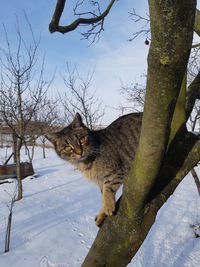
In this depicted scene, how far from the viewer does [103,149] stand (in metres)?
A: 2.26

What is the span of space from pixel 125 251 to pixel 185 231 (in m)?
6.10

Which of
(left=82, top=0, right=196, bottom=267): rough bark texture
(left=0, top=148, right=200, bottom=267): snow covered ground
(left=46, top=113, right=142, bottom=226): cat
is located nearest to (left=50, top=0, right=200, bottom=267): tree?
(left=82, top=0, right=196, bottom=267): rough bark texture

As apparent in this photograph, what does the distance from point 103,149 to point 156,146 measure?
4.17 feet

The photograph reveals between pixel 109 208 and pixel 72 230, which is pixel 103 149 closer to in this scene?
pixel 109 208

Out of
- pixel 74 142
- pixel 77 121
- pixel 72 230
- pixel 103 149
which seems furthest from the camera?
pixel 72 230

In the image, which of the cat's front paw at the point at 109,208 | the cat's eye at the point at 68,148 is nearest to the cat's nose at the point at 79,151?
the cat's eye at the point at 68,148

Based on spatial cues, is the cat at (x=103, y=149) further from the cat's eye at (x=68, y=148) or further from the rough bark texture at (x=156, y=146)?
the rough bark texture at (x=156, y=146)

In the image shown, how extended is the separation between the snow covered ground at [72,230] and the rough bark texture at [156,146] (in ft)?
13.4

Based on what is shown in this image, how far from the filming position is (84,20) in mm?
2416

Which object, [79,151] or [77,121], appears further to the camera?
[77,121]

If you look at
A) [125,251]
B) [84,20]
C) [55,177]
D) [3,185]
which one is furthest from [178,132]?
[55,177]

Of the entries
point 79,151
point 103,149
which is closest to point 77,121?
point 79,151

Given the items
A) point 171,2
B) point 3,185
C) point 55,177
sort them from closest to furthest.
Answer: point 171,2 < point 3,185 < point 55,177

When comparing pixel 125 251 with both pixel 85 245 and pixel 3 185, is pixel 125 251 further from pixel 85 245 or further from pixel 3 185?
pixel 3 185
